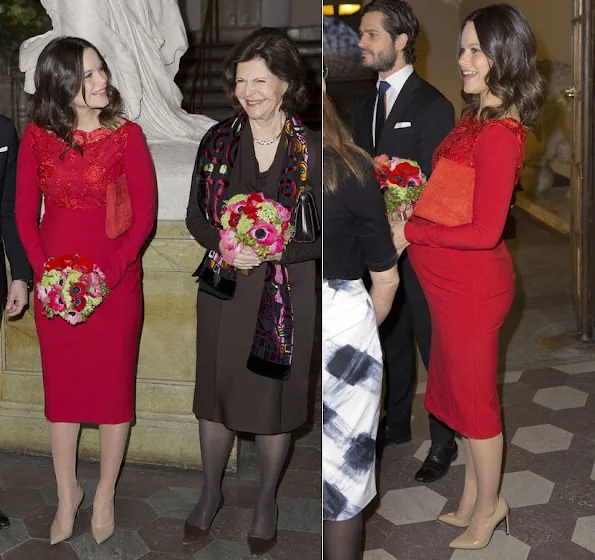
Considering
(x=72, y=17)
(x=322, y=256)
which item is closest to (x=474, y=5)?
(x=72, y=17)

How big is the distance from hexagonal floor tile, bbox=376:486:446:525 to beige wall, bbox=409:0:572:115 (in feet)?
4.48

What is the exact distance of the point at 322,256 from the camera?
5.37 feet

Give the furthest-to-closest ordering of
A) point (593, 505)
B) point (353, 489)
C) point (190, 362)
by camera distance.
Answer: point (593, 505), point (190, 362), point (353, 489)

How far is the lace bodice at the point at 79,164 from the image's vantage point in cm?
185

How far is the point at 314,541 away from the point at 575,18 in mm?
2846

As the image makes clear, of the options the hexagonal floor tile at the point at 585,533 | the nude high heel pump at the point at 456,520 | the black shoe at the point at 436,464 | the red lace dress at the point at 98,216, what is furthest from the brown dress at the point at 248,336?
the hexagonal floor tile at the point at 585,533

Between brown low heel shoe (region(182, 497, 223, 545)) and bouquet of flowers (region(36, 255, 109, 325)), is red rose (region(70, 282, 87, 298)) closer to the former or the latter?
bouquet of flowers (region(36, 255, 109, 325))

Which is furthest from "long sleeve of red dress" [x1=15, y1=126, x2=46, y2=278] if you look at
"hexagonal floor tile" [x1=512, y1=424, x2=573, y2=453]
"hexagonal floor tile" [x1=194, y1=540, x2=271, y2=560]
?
"hexagonal floor tile" [x1=512, y1=424, x2=573, y2=453]

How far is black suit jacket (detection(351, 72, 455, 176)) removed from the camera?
91.1 inches

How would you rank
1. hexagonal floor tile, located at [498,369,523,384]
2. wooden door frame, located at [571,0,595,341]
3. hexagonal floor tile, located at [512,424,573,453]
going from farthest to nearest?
wooden door frame, located at [571,0,595,341] → hexagonal floor tile, located at [498,369,523,384] → hexagonal floor tile, located at [512,424,573,453]

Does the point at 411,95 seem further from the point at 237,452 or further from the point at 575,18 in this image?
the point at 575,18

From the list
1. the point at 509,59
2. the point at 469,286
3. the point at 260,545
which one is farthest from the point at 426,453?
the point at 509,59

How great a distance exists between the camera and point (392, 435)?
2.78m

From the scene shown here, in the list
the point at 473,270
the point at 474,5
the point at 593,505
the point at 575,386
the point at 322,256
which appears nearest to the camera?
the point at 322,256
